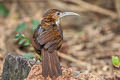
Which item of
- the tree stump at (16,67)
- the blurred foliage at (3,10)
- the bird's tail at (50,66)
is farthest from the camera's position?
the blurred foliage at (3,10)

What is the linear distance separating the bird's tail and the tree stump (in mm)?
323

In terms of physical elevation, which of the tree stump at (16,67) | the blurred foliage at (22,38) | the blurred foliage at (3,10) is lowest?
the tree stump at (16,67)

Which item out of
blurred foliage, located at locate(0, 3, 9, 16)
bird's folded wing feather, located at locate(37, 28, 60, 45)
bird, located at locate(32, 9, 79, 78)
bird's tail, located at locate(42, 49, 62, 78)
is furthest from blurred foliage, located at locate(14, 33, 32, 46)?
blurred foliage, located at locate(0, 3, 9, 16)

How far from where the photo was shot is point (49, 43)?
5.19 m

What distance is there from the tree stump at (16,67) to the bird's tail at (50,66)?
12.7 inches

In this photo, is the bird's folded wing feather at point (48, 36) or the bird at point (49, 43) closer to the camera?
the bird at point (49, 43)

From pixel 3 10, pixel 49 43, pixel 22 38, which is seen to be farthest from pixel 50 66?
pixel 3 10

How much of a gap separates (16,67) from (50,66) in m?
0.71

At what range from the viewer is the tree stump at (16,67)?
5.16 m

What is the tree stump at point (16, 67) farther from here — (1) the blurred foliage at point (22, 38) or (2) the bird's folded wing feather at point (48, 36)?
(1) the blurred foliage at point (22, 38)

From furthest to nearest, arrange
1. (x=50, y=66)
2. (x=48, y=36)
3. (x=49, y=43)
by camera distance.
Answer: (x=48, y=36) → (x=49, y=43) → (x=50, y=66)

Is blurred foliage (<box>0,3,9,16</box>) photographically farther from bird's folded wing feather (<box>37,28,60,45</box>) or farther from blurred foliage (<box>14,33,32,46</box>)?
bird's folded wing feather (<box>37,28,60,45</box>)

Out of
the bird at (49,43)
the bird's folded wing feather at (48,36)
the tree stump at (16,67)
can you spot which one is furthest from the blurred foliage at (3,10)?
the tree stump at (16,67)

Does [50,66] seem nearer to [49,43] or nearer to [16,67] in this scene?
[49,43]
